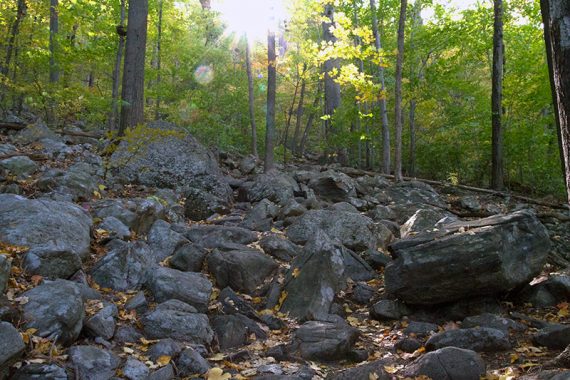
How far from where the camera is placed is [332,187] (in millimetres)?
11484

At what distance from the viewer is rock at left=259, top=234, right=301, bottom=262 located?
6.74 metres

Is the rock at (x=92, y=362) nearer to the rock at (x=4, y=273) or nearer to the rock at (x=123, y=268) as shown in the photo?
the rock at (x=4, y=273)

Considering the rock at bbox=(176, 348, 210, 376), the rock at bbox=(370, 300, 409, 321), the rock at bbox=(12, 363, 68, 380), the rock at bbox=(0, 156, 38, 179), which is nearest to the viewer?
the rock at bbox=(12, 363, 68, 380)

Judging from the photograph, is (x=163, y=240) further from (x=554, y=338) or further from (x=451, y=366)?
(x=554, y=338)

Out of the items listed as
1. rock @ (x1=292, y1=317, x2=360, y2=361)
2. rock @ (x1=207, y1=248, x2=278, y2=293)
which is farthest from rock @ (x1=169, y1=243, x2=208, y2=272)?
rock @ (x1=292, y1=317, x2=360, y2=361)

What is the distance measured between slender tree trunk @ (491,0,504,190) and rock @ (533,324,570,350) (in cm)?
996

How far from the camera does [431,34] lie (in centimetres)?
1543

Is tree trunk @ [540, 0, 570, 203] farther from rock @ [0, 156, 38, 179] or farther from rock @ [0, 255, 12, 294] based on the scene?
rock @ [0, 156, 38, 179]

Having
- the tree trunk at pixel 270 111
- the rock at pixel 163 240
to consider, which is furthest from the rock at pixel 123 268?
the tree trunk at pixel 270 111

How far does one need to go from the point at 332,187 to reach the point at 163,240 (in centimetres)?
597

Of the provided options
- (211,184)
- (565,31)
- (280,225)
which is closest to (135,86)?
(211,184)

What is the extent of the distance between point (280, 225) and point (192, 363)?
4657mm

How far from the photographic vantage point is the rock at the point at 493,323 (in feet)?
15.4

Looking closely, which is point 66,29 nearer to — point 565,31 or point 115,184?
point 115,184
